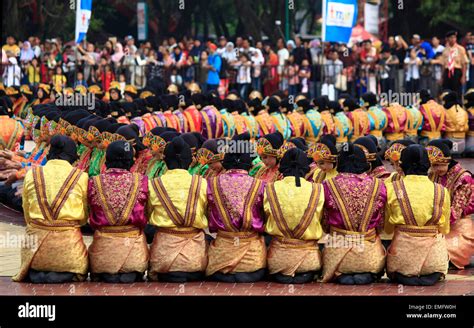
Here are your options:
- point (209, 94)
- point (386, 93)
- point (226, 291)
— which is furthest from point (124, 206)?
point (386, 93)

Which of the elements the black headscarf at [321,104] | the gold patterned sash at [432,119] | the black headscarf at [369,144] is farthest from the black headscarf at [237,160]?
the gold patterned sash at [432,119]

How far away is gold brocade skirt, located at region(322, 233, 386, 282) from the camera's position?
10594 millimetres

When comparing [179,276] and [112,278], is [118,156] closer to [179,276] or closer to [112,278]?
[112,278]

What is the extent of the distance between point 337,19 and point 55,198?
1175 centimetres

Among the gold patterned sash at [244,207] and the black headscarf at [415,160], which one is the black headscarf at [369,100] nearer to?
the black headscarf at [415,160]

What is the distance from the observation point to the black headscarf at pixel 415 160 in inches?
418

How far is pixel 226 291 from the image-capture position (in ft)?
33.8

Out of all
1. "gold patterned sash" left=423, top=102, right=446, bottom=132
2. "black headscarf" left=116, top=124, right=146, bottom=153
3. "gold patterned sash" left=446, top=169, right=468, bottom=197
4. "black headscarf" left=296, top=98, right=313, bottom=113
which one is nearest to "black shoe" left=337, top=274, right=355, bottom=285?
"gold patterned sash" left=446, top=169, right=468, bottom=197

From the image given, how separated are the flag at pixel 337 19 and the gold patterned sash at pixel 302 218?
1095 centimetres

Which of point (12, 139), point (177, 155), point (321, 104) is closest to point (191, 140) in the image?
point (177, 155)

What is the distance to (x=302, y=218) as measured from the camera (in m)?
10.5

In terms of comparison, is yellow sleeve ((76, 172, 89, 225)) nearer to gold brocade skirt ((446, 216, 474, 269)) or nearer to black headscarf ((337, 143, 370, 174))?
black headscarf ((337, 143, 370, 174))
